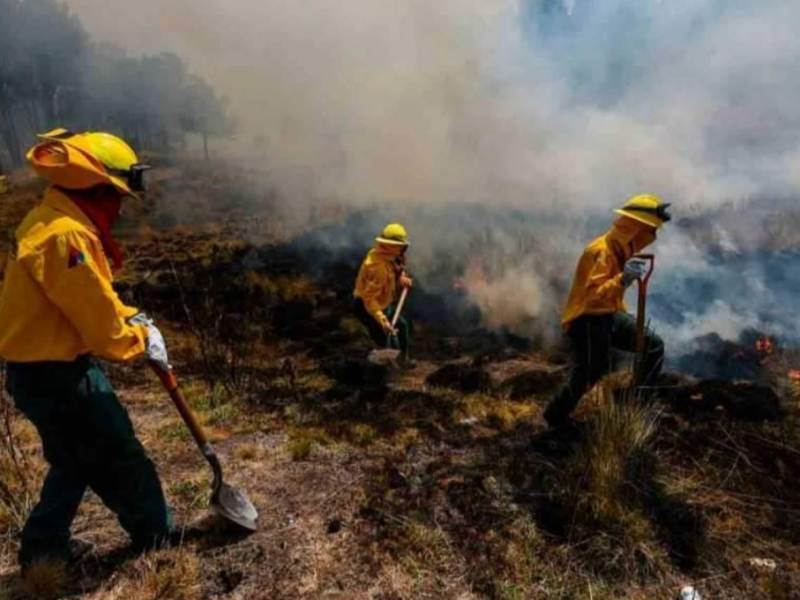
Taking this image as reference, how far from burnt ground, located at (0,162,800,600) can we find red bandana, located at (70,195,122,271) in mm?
1451

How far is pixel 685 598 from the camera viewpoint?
2516 millimetres

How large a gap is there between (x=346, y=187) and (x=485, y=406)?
2175cm

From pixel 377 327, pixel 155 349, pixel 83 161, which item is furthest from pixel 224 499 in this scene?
pixel 377 327

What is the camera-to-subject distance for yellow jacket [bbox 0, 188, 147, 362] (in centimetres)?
217

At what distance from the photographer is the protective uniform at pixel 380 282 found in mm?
6426

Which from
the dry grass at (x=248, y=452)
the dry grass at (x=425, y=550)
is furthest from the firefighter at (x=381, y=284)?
the dry grass at (x=425, y=550)

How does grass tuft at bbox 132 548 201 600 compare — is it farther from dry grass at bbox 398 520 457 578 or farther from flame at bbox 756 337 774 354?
flame at bbox 756 337 774 354

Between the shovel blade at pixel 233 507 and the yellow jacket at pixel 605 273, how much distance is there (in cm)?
235

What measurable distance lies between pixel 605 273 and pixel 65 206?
9.93 ft

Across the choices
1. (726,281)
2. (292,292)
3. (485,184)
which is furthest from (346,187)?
(726,281)

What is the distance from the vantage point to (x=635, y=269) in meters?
3.54

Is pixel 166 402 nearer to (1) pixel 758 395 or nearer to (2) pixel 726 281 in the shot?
(1) pixel 758 395

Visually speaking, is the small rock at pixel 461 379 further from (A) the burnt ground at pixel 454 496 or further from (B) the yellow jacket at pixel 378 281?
(B) the yellow jacket at pixel 378 281

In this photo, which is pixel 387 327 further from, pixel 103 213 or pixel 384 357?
pixel 103 213
